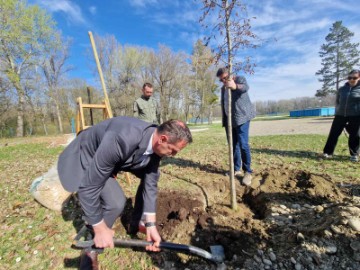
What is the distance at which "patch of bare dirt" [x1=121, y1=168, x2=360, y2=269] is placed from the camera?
2.15 m

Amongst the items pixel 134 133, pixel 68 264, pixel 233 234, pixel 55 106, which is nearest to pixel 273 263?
pixel 233 234

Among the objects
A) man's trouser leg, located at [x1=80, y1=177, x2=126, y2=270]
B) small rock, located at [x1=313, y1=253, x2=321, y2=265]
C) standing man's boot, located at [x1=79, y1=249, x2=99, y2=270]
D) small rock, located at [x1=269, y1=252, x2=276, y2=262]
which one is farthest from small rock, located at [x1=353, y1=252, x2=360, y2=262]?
standing man's boot, located at [x1=79, y1=249, x2=99, y2=270]

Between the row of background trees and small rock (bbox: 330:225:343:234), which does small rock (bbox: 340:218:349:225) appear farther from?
the row of background trees

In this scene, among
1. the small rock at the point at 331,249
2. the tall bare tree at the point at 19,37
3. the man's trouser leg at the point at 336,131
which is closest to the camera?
the small rock at the point at 331,249

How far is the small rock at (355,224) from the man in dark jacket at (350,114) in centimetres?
343

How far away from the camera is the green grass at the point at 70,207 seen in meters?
2.53

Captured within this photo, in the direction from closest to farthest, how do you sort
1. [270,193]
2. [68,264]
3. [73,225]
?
[68,264]
[73,225]
[270,193]

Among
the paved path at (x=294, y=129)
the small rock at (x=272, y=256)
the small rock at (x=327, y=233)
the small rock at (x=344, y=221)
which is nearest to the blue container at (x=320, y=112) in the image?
the paved path at (x=294, y=129)

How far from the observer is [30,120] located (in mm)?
26875

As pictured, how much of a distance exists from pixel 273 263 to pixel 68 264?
2.06 metres

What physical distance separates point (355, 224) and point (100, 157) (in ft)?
7.79

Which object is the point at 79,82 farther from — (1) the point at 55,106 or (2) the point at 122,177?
(2) the point at 122,177

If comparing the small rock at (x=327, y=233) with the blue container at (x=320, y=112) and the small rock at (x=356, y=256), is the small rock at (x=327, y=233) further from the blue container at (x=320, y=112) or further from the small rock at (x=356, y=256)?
the blue container at (x=320, y=112)

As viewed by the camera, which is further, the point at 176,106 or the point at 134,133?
the point at 176,106
